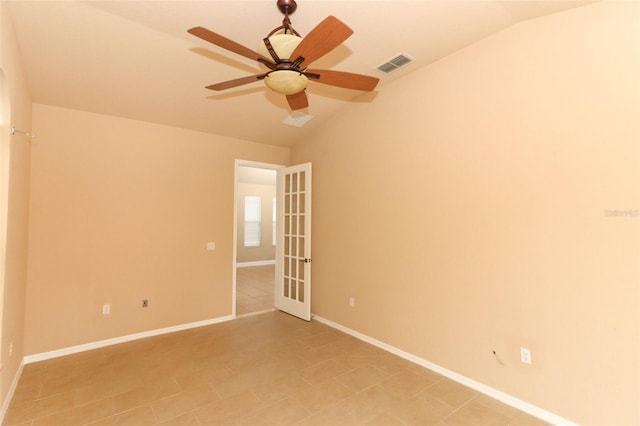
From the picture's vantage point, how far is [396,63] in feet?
10.2

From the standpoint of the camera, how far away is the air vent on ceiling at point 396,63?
9.81 ft

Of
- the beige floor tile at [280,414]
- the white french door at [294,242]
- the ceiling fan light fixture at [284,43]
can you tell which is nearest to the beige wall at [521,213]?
the white french door at [294,242]

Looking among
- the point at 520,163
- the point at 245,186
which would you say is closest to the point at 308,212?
the point at 520,163

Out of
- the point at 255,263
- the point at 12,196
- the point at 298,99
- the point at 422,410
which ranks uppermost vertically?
the point at 298,99

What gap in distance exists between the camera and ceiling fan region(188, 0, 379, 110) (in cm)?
151

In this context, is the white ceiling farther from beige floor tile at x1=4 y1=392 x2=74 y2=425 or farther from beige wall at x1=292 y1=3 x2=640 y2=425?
beige floor tile at x1=4 y1=392 x2=74 y2=425

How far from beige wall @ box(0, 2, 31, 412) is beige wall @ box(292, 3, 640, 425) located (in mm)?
3351

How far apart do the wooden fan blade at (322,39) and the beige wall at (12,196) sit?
197cm

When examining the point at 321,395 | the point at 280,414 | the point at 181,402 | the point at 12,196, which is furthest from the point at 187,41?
the point at 321,395

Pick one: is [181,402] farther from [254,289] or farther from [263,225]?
[263,225]

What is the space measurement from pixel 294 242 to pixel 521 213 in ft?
10.7

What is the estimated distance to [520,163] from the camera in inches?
99.0

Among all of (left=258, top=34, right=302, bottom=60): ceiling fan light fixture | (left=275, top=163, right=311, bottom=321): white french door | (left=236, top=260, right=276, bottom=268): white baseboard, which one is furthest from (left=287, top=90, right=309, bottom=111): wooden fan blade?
(left=236, top=260, right=276, bottom=268): white baseboard

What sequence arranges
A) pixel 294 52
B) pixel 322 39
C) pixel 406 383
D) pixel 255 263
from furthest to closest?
pixel 255 263 → pixel 406 383 → pixel 294 52 → pixel 322 39
